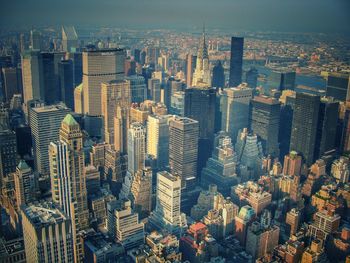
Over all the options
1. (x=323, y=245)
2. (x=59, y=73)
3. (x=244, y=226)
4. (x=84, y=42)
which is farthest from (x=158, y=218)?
(x=59, y=73)

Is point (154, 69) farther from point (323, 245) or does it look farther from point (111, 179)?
point (323, 245)

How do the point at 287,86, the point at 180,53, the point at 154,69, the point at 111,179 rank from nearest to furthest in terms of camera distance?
the point at 111,179 < the point at 287,86 < the point at 180,53 < the point at 154,69

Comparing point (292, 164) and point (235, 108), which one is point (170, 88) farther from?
point (292, 164)

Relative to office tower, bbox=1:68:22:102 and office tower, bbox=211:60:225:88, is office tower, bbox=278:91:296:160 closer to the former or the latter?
office tower, bbox=211:60:225:88

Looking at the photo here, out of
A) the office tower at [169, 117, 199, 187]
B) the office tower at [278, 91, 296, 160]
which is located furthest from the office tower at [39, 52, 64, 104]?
the office tower at [278, 91, 296, 160]

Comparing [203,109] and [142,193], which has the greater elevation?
[203,109]

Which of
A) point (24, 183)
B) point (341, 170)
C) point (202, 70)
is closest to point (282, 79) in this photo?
point (341, 170)

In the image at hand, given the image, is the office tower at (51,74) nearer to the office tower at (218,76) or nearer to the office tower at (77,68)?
the office tower at (77,68)
